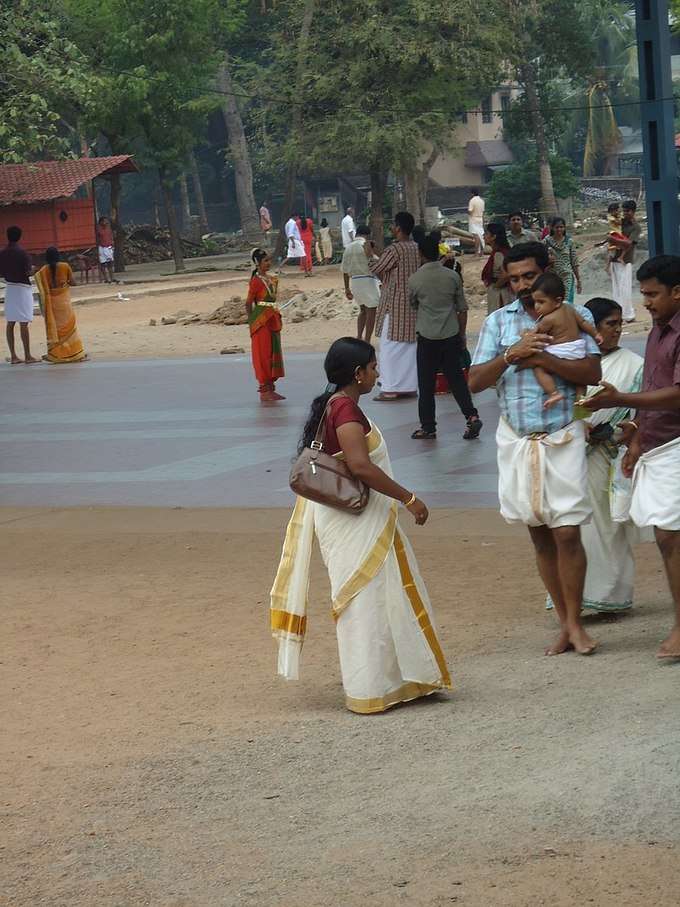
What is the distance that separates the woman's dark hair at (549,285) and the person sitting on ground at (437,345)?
624cm

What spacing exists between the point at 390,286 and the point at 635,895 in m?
10.9

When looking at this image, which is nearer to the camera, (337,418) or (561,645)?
(337,418)

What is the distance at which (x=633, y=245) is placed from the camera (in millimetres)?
19969

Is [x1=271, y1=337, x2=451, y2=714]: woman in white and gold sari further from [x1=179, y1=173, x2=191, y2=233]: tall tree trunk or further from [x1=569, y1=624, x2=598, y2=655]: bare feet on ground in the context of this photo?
[x1=179, y1=173, x2=191, y2=233]: tall tree trunk

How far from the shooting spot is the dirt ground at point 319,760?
408 cm

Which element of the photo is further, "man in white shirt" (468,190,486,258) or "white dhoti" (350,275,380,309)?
"man in white shirt" (468,190,486,258)

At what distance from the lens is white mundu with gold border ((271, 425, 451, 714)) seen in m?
5.59

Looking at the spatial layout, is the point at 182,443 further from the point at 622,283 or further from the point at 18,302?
the point at 622,283

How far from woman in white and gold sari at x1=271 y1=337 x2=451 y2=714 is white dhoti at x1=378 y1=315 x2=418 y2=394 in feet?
29.0

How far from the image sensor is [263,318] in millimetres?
14812

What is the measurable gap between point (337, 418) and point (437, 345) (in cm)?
696

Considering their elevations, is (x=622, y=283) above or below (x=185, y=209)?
below

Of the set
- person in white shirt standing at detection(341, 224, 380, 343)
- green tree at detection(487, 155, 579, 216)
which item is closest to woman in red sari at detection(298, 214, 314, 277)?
green tree at detection(487, 155, 579, 216)

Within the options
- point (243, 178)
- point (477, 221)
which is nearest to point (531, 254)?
point (477, 221)
